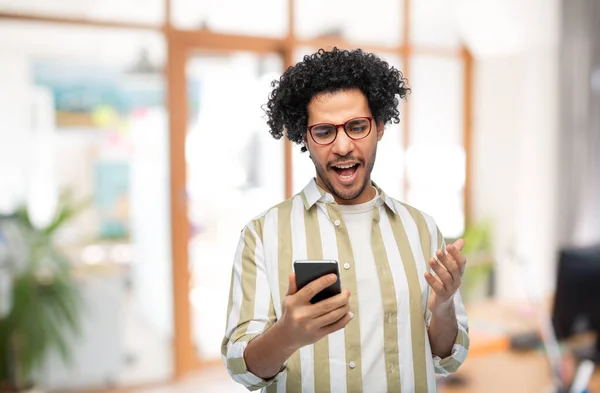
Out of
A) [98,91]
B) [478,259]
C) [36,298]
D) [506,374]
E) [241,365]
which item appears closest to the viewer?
[241,365]

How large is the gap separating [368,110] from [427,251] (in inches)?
9.1

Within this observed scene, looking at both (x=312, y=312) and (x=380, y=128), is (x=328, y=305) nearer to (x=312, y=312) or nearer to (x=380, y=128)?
(x=312, y=312)

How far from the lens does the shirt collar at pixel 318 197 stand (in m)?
0.89

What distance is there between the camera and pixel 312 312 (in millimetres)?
721

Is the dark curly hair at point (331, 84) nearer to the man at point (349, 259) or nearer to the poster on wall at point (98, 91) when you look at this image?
the man at point (349, 259)

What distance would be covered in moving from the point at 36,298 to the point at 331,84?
2852 mm

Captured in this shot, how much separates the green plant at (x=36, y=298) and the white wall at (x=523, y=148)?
332 cm

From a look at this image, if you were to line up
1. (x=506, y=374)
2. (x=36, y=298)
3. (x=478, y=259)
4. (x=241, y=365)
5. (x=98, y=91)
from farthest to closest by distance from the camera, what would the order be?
(x=478, y=259)
(x=98, y=91)
(x=36, y=298)
(x=506, y=374)
(x=241, y=365)

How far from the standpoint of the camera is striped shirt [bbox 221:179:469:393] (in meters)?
0.85

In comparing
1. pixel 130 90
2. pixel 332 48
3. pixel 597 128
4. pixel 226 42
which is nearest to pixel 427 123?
pixel 597 128

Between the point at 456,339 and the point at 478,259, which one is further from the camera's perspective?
the point at 478,259

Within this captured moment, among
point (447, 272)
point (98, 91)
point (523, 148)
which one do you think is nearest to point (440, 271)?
point (447, 272)

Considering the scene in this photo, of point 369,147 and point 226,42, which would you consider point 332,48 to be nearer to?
point 369,147

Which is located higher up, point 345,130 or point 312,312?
point 345,130
